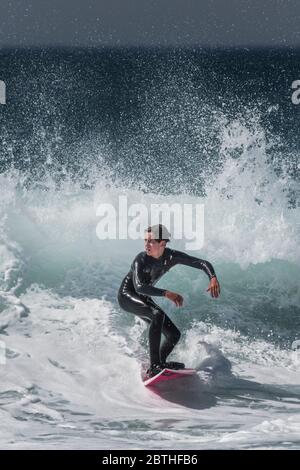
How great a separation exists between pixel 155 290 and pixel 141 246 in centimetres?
529

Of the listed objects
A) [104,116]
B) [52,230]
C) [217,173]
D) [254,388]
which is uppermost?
[104,116]

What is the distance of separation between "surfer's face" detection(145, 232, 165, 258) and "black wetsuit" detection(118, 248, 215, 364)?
0.05 m

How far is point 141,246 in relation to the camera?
1088 cm

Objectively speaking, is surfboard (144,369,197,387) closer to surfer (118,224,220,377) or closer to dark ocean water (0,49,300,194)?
surfer (118,224,220,377)

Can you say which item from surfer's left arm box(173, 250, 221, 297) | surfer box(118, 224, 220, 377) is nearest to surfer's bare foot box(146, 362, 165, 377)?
surfer box(118, 224, 220, 377)

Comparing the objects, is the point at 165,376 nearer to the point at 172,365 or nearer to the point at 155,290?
the point at 172,365

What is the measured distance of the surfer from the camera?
229 inches

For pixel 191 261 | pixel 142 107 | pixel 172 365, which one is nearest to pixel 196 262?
pixel 191 261

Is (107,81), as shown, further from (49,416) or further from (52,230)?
(49,416)

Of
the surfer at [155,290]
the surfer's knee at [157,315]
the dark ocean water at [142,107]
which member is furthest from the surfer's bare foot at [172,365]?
the dark ocean water at [142,107]
